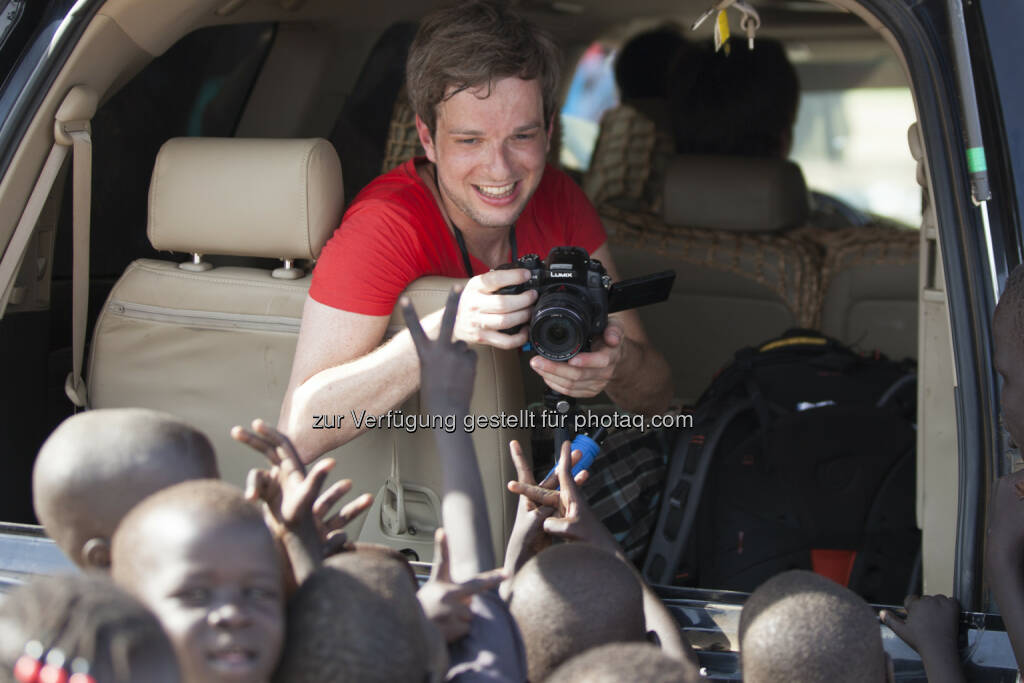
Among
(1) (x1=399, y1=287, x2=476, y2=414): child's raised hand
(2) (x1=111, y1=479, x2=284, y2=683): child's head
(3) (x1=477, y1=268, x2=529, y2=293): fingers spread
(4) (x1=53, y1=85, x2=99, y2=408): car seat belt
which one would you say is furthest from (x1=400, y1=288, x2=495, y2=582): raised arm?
(4) (x1=53, y1=85, x2=99, y2=408): car seat belt

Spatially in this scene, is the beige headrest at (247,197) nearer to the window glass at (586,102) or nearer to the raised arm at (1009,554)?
the raised arm at (1009,554)

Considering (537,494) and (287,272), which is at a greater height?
(287,272)

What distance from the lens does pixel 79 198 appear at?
196 cm

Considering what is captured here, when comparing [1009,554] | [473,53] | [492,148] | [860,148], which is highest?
[860,148]

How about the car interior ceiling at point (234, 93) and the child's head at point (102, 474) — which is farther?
the car interior ceiling at point (234, 93)

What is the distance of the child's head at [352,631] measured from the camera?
2.92ft

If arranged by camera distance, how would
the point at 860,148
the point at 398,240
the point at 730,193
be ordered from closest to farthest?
the point at 398,240 < the point at 730,193 < the point at 860,148

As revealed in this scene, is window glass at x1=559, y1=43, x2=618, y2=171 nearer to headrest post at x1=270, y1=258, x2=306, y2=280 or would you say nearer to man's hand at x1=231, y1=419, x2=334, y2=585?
headrest post at x1=270, y1=258, x2=306, y2=280

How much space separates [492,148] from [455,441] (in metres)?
0.88

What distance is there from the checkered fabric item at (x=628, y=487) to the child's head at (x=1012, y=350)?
0.87m

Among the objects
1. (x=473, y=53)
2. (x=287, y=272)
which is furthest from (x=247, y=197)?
(x=473, y=53)

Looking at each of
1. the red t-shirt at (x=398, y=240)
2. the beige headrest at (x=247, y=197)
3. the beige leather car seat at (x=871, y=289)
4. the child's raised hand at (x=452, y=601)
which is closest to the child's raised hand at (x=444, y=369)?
the child's raised hand at (x=452, y=601)

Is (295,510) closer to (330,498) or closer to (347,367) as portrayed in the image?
(330,498)

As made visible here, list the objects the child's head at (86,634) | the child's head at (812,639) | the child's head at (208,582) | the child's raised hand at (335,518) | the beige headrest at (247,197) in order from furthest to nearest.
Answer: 1. the beige headrest at (247,197)
2. the child's raised hand at (335,518)
3. the child's head at (812,639)
4. the child's head at (208,582)
5. the child's head at (86,634)
